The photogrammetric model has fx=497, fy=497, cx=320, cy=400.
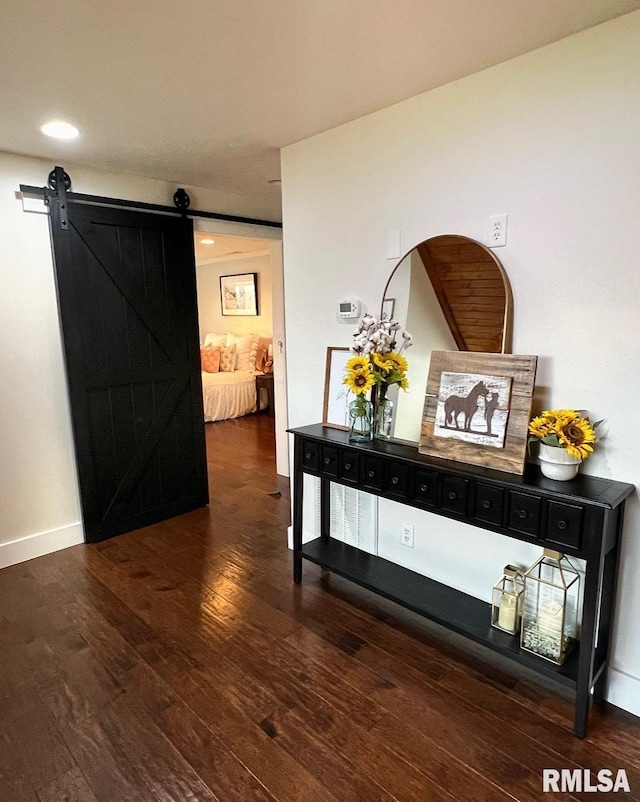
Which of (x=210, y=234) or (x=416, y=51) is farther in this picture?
(x=210, y=234)

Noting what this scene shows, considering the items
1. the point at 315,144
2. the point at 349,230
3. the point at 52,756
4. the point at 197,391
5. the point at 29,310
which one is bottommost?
the point at 52,756

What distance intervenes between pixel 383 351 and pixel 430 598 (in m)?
1.13

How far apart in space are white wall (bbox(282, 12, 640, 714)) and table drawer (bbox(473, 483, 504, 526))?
1.13 feet

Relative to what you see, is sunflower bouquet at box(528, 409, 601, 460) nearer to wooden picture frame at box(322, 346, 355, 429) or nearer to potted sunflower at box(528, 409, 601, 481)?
potted sunflower at box(528, 409, 601, 481)

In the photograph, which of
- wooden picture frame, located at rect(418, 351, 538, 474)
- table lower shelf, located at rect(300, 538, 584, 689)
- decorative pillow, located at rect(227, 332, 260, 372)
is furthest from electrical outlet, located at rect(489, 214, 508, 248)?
decorative pillow, located at rect(227, 332, 260, 372)

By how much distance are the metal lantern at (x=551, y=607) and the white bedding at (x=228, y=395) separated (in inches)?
210

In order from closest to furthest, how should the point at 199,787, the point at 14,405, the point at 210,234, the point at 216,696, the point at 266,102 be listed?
the point at 199,787, the point at 216,696, the point at 266,102, the point at 14,405, the point at 210,234

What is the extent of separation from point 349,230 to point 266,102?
67 cm

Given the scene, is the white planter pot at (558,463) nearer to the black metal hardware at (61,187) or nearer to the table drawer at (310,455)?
the table drawer at (310,455)

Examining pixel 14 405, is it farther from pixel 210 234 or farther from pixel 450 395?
pixel 450 395

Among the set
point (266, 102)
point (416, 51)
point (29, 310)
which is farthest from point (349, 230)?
point (29, 310)

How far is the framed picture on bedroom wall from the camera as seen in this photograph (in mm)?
7758

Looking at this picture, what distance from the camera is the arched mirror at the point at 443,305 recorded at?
6.55 feet

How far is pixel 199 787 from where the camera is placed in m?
1.55
